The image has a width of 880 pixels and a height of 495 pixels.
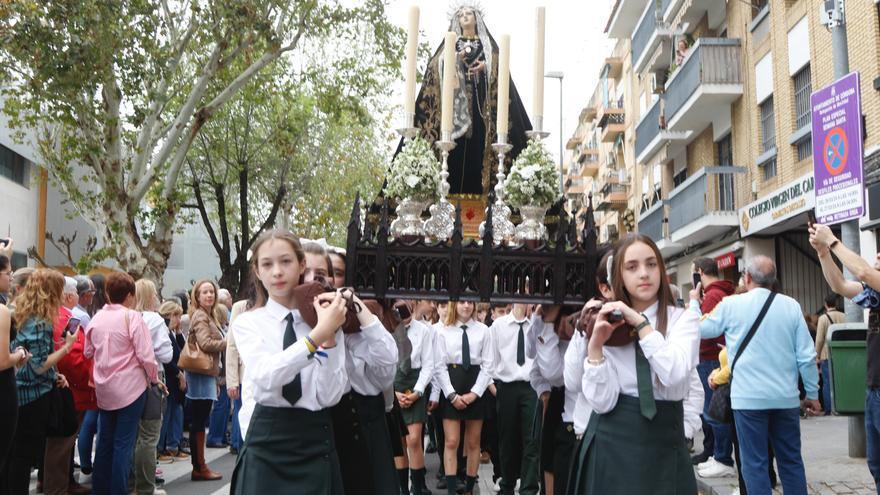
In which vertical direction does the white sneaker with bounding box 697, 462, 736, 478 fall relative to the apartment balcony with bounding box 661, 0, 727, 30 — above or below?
below

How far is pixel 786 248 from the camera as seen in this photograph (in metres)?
21.9

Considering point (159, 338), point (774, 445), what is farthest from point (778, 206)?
point (159, 338)

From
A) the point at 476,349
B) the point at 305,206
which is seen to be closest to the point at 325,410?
the point at 476,349

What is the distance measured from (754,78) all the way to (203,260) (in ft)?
153

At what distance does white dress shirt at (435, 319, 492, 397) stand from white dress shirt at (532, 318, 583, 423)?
3234mm

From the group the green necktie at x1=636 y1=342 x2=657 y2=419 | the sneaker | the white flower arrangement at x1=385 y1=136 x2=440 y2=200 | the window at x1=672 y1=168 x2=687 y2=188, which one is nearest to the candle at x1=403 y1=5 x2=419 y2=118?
the white flower arrangement at x1=385 y1=136 x2=440 y2=200

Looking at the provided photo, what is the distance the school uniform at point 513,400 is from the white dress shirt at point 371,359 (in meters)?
3.51

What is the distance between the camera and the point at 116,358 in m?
8.07

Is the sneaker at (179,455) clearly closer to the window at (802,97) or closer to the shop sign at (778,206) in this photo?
the shop sign at (778,206)

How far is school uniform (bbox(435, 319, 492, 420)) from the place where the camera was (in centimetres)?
959

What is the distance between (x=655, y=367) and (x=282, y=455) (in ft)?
5.67

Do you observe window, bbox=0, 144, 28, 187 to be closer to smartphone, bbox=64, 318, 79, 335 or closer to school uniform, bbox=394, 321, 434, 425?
smartphone, bbox=64, 318, 79, 335

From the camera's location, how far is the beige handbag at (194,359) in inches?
403

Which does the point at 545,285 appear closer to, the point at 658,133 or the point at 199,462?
the point at 199,462
